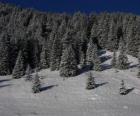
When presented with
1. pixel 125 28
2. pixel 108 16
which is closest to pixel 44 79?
pixel 125 28

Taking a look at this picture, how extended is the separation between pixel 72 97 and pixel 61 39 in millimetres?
39640

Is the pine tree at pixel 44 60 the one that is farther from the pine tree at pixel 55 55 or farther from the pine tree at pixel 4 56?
the pine tree at pixel 4 56

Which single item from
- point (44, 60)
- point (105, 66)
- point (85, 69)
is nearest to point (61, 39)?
point (44, 60)

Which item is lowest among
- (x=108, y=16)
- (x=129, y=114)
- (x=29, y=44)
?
(x=129, y=114)

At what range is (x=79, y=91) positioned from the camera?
7469cm

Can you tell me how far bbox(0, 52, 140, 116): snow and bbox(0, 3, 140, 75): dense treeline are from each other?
864cm

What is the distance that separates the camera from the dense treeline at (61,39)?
99.2 metres

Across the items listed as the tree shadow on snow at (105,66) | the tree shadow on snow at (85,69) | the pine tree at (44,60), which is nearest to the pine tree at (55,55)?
the pine tree at (44,60)

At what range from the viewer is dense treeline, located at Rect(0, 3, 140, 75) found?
325 ft

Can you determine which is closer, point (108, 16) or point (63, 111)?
point (63, 111)

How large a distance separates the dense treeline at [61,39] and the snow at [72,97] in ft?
28.4

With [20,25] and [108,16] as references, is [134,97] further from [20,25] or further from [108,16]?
[20,25]

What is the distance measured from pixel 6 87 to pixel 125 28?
207 feet

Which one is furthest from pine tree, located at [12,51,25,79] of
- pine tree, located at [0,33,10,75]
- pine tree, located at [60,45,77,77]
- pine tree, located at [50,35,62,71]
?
pine tree, located at [60,45,77,77]
